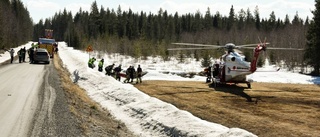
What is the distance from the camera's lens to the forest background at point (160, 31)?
201 ft

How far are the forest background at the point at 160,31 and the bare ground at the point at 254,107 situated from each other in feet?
71.6

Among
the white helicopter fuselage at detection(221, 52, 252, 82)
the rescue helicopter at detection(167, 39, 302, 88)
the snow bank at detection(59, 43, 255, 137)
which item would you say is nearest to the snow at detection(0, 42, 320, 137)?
the snow bank at detection(59, 43, 255, 137)

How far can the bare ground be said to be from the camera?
40.1 ft

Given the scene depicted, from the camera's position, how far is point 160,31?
4835 inches

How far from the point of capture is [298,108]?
53.1 ft

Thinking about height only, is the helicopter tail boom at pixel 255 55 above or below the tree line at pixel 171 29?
below

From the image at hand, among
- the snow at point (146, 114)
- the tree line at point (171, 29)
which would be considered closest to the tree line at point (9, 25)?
the tree line at point (171, 29)

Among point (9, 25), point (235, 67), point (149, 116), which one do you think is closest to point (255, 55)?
point (235, 67)

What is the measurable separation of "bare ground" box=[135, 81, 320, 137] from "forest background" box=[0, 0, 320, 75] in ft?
71.6

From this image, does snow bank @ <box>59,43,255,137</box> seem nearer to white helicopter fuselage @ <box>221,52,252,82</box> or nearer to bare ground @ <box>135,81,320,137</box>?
bare ground @ <box>135,81,320,137</box>

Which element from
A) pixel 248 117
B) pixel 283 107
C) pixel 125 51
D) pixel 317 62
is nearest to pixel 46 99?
pixel 248 117

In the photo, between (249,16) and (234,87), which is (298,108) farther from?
(249,16)

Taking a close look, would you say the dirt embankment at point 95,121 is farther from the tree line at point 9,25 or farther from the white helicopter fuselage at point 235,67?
the tree line at point 9,25

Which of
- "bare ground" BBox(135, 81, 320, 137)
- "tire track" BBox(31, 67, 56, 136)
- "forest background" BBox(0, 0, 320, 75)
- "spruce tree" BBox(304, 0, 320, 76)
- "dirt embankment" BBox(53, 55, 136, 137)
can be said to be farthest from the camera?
"forest background" BBox(0, 0, 320, 75)
